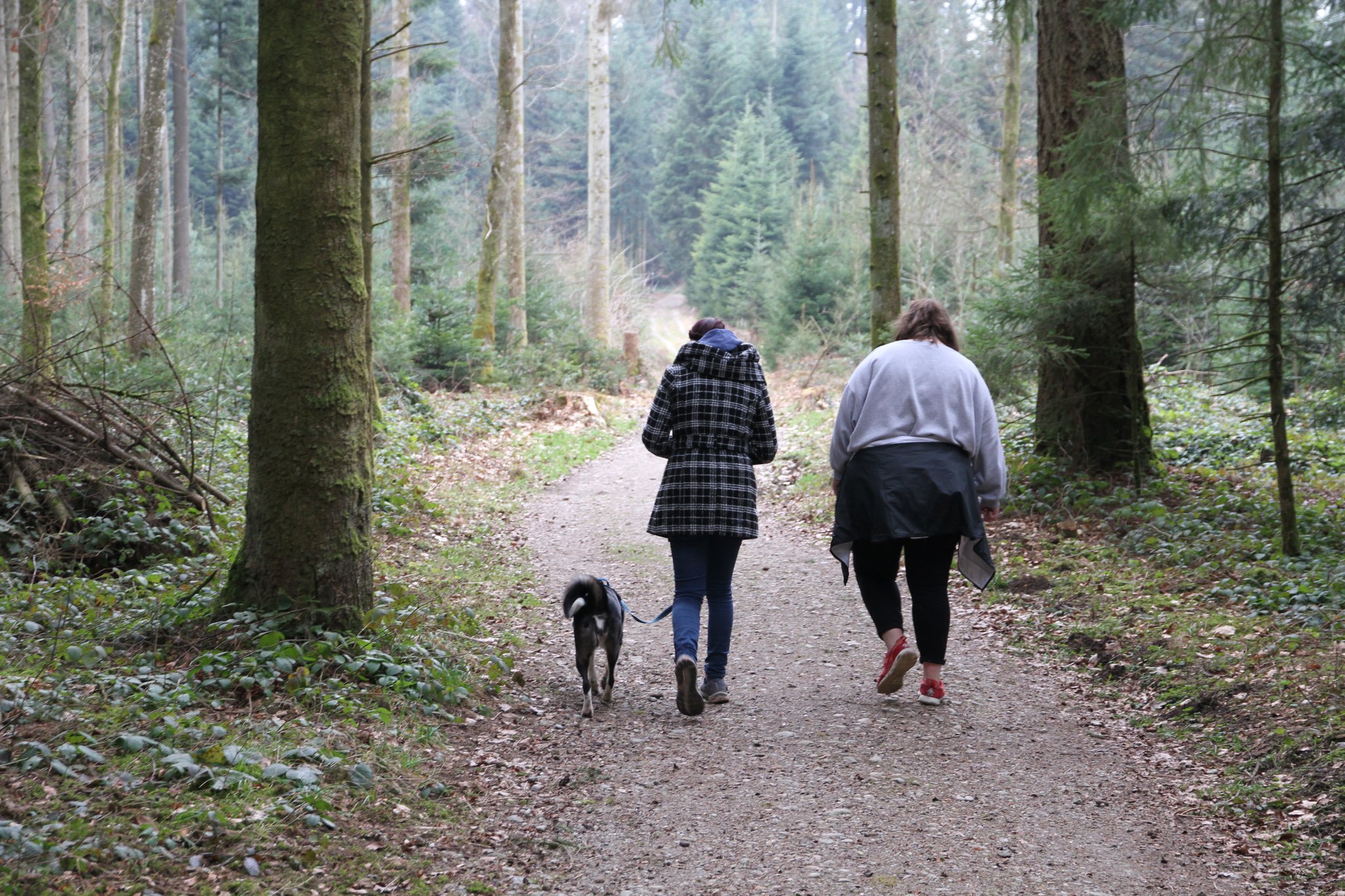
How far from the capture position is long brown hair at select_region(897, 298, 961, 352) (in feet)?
17.1

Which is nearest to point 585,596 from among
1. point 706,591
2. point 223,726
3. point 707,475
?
point 706,591

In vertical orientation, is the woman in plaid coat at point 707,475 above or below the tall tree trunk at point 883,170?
below

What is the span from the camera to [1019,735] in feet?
15.7

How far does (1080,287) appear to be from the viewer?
879 centimetres

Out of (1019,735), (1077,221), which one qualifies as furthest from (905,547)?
(1077,221)

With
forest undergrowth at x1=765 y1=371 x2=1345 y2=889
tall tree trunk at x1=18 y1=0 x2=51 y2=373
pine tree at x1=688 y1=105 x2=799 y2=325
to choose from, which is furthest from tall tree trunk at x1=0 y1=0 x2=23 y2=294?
pine tree at x1=688 y1=105 x2=799 y2=325

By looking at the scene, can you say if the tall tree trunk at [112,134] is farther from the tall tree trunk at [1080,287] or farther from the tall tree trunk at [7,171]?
the tall tree trunk at [1080,287]

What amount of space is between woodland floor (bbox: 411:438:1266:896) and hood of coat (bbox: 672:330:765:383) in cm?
181

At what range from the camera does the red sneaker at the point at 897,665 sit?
503 cm

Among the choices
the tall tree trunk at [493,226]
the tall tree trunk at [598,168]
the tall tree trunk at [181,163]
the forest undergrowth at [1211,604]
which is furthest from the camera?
the tall tree trunk at [181,163]

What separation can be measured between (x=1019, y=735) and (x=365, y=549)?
348 cm

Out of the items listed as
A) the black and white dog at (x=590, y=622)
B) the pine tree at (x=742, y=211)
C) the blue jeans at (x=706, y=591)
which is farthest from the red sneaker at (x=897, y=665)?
the pine tree at (x=742, y=211)

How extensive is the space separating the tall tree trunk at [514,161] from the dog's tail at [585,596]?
1569 cm

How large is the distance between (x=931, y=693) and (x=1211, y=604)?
2407 mm
